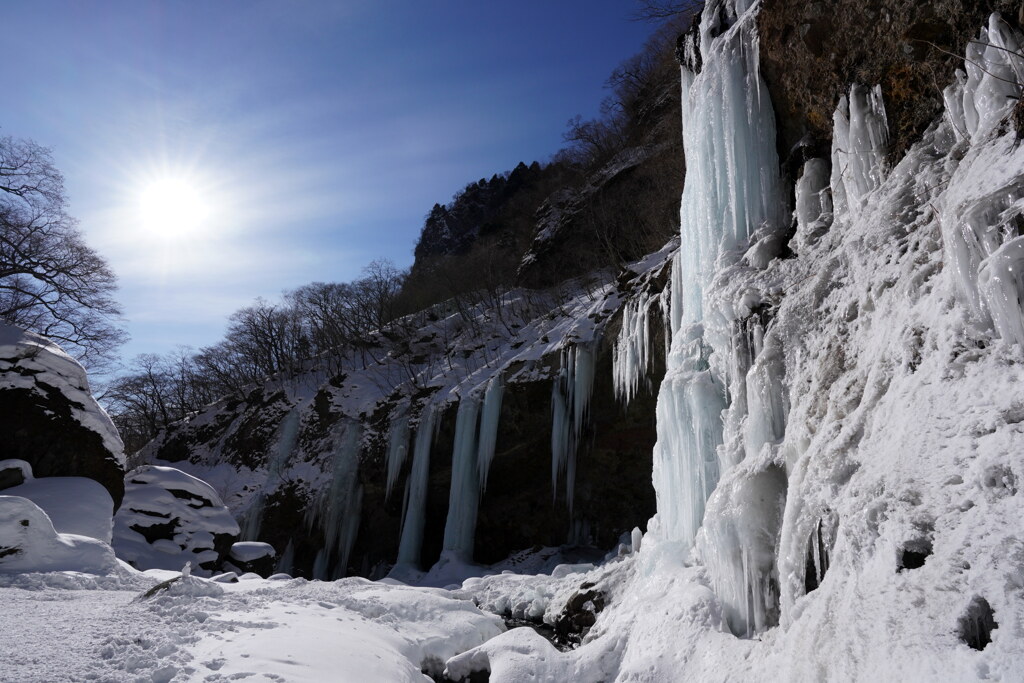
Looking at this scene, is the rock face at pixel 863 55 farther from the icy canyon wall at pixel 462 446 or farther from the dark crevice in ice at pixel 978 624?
the icy canyon wall at pixel 462 446

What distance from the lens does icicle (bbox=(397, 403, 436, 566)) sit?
15523mm

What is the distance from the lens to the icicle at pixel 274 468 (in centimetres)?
1769

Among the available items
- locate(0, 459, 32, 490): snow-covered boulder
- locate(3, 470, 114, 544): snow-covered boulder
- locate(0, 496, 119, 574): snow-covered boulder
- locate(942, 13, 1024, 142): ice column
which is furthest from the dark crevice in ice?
locate(0, 459, 32, 490): snow-covered boulder

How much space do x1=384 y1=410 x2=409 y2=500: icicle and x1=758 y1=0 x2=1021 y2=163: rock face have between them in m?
13.5

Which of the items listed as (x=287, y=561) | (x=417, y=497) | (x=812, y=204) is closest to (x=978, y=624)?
(x=812, y=204)

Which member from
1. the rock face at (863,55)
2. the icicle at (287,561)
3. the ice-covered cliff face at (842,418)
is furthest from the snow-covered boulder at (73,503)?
the rock face at (863,55)

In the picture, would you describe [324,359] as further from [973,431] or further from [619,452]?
[973,431]

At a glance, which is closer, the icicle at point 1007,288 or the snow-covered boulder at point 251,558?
the icicle at point 1007,288

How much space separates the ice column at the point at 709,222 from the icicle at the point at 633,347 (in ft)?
11.1

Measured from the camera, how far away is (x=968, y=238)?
9.09 ft

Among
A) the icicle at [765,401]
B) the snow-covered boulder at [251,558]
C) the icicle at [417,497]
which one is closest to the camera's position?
the icicle at [765,401]

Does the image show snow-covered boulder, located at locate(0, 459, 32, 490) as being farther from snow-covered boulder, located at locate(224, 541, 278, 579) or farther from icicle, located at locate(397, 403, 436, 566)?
icicle, located at locate(397, 403, 436, 566)

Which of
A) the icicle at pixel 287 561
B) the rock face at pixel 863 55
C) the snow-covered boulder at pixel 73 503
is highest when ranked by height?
the rock face at pixel 863 55

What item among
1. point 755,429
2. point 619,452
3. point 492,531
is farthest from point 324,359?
point 755,429
